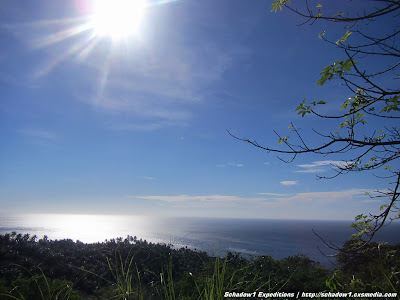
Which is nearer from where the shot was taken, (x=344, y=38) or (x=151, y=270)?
(x=344, y=38)

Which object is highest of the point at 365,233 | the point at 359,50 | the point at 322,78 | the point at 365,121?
the point at 359,50

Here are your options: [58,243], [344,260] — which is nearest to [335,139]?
[344,260]

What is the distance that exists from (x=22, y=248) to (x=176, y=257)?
6804 millimetres

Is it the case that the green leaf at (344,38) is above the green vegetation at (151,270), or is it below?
above

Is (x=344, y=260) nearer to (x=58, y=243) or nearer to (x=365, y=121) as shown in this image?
(x=365, y=121)

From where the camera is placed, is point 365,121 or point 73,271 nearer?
point 365,121

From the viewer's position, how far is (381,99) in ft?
8.75

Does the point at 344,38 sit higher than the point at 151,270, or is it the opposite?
the point at 344,38

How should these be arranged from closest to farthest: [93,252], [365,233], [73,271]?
1. [365,233]
2. [73,271]
3. [93,252]

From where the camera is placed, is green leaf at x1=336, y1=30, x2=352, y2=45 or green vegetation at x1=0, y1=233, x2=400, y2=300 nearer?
green leaf at x1=336, y1=30, x2=352, y2=45

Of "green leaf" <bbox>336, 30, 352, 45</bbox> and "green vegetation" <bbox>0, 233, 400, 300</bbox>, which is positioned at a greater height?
"green leaf" <bbox>336, 30, 352, 45</bbox>

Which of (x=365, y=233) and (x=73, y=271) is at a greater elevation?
(x=365, y=233)

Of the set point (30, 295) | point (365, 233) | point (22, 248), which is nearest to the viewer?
point (365, 233)

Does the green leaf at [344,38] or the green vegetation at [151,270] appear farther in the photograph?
the green vegetation at [151,270]
